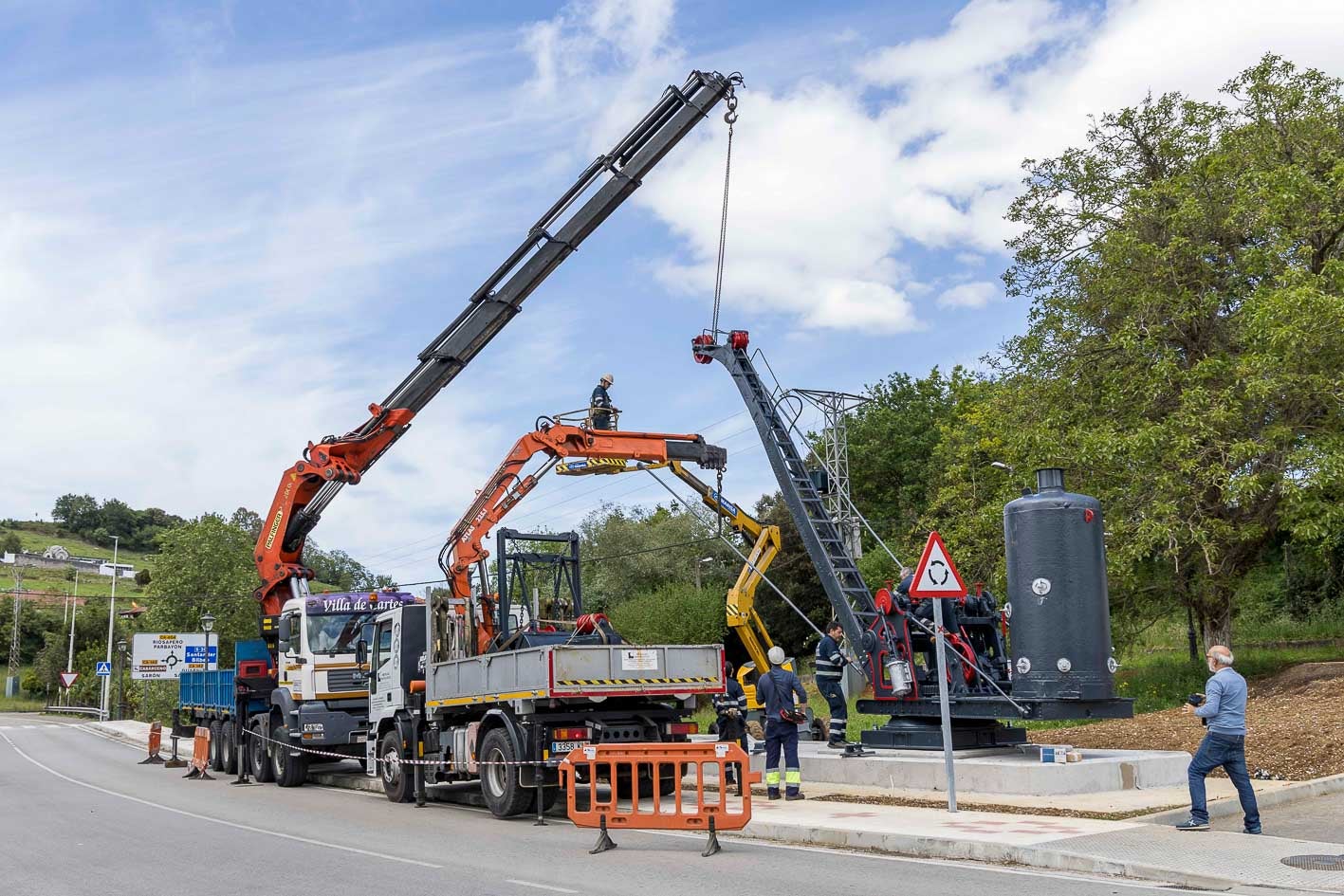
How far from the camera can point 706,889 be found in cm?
885

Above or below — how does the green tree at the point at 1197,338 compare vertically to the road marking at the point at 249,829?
above

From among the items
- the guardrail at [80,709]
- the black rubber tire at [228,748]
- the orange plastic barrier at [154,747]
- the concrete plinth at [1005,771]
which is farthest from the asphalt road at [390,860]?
the guardrail at [80,709]

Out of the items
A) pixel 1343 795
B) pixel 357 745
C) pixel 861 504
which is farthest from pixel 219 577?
pixel 1343 795

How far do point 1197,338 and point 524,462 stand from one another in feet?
48.8

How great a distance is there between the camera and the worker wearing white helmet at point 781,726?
14.1m

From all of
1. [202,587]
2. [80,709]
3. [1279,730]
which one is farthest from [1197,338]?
[80,709]

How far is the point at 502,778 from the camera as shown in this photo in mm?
14227

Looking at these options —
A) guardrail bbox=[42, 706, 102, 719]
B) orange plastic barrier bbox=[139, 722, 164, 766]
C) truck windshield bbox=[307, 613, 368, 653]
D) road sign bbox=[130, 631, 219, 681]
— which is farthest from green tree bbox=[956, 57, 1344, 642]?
guardrail bbox=[42, 706, 102, 719]

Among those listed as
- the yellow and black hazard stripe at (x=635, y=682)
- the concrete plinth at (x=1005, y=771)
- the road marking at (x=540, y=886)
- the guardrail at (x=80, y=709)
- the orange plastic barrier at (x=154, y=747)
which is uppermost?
the yellow and black hazard stripe at (x=635, y=682)

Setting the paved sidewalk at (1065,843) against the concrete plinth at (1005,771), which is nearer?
the paved sidewalk at (1065,843)

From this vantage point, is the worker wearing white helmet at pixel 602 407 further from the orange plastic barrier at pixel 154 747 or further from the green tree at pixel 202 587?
the green tree at pixel 202 587

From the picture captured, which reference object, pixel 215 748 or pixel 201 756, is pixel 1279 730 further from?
pixel 215 748

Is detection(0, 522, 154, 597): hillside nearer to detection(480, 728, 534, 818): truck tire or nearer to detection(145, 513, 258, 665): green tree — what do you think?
detection(145, 513, 258, 665): green tree

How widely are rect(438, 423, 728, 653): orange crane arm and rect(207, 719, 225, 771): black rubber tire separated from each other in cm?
850
